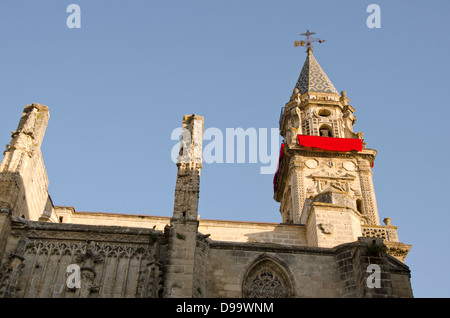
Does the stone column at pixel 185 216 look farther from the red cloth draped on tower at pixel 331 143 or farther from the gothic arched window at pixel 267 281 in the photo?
the red cloth draped on tower at pixel 331 143

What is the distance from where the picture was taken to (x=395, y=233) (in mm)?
25422

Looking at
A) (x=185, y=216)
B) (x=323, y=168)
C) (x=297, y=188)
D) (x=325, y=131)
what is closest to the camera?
(x=185, y=216)

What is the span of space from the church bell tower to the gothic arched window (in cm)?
675

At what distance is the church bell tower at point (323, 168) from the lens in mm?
21375

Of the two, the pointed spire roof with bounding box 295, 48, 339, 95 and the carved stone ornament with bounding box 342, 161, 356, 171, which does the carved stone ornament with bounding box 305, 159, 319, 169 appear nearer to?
the carved stone ornament with bounding box 342, 161, 356, 171

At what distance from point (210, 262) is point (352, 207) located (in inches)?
373

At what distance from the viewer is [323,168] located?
29469 millimetres

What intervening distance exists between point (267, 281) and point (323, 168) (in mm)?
15897

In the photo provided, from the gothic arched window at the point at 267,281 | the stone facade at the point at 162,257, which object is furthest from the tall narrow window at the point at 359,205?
the gothic arched window at the point at 267,281

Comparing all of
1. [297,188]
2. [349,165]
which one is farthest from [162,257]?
[349,165]

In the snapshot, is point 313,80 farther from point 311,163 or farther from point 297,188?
point 297,188

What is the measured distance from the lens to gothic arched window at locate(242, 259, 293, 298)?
14.1 meters

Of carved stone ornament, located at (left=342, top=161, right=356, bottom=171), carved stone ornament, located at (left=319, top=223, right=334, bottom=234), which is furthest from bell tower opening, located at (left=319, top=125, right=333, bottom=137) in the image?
carved stone ornament, located at (left=319, top=223, right=334, bottom=234)

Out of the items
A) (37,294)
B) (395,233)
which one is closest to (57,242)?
(37,294)
